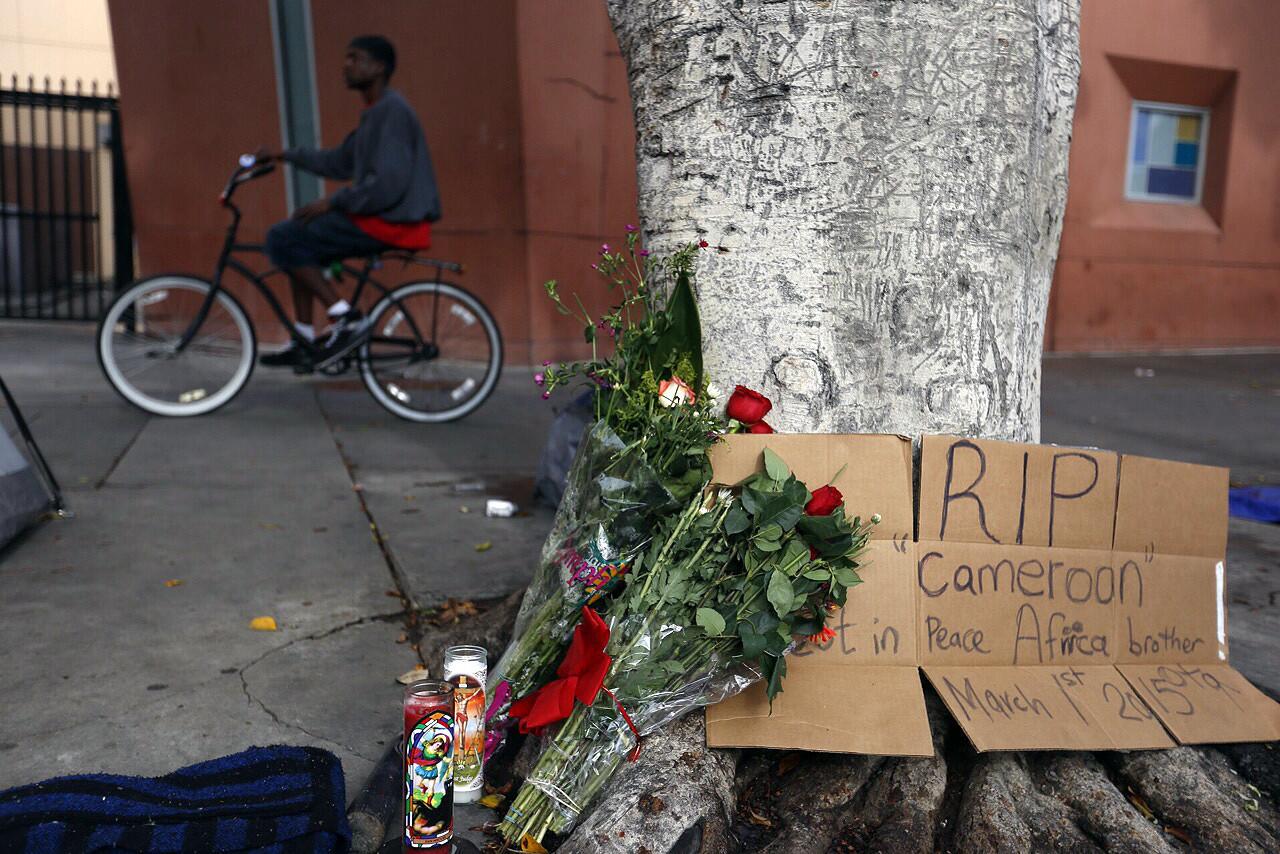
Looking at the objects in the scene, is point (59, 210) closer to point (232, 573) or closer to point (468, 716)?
point (232, 573)

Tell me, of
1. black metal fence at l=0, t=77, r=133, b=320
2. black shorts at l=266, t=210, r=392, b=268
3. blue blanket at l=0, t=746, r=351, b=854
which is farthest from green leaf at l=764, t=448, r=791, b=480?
black metal fence at l=0, t=77, r=133, b=320

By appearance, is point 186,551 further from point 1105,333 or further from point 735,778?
point 1105,333

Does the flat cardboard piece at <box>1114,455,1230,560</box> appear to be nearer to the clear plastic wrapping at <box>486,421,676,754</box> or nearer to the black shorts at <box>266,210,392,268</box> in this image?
the clear plastic wrapping at <box>486,421,676,754</box>

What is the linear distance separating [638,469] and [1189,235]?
10.5 metres

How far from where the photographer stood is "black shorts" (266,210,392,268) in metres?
5.76

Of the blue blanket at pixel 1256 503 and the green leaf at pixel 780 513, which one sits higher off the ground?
the green leaf at pixel 780 513

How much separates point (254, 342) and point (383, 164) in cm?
123

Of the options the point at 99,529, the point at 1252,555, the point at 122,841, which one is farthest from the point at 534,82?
the point at 122,841

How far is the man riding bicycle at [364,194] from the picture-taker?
5.67 meters

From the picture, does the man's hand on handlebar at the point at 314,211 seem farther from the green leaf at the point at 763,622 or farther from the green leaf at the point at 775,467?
the green leaf at the point at 763,622

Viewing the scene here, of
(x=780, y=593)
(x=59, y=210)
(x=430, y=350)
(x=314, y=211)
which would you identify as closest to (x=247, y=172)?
(x=314, y=211)

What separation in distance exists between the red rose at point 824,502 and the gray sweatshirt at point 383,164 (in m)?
4.00

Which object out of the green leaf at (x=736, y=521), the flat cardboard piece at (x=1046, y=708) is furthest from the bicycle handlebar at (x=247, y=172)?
the flat cardboard piece at (x=1046, y=708)

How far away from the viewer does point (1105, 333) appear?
11.1 m
